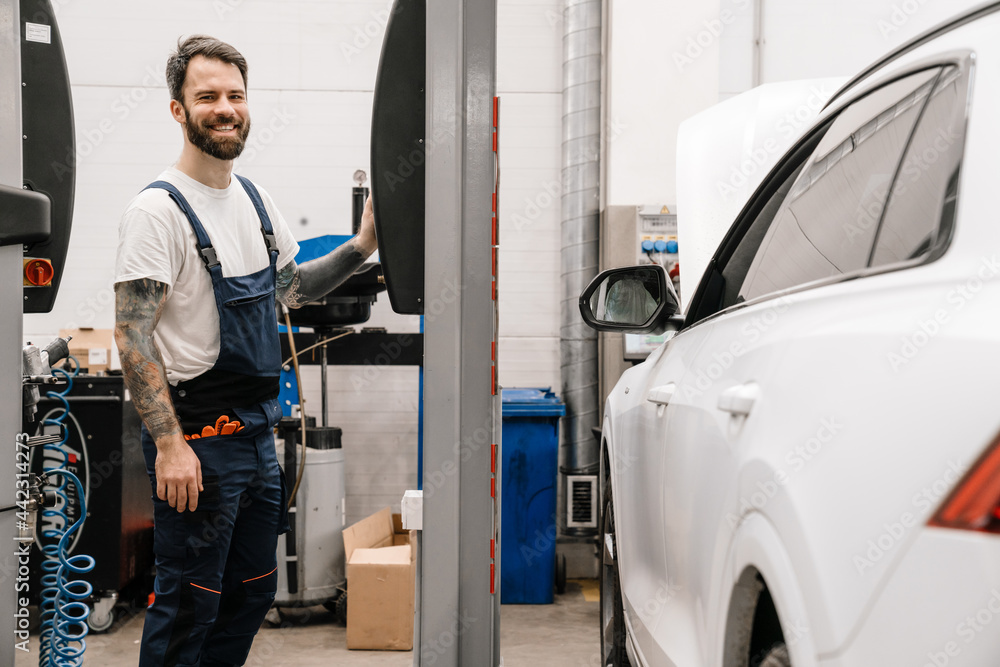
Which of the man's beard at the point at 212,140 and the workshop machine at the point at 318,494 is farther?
the workshop machine at the point at 318,494

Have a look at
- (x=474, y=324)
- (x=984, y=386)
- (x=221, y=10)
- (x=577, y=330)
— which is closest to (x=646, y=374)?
(x=474, y=324)

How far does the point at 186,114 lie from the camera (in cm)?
240

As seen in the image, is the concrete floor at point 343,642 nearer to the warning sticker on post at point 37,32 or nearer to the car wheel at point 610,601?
the car wheel at point 610,601

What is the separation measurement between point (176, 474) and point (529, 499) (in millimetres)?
2456

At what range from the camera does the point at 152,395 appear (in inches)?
84.8

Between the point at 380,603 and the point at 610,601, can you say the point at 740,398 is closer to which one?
the point at 610,601

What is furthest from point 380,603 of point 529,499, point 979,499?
point 979,499

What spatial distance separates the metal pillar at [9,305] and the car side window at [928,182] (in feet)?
5.63

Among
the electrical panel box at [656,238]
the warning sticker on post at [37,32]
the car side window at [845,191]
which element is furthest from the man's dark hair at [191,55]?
the electrical panel box at [656,238]

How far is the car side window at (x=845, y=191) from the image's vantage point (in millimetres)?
1155

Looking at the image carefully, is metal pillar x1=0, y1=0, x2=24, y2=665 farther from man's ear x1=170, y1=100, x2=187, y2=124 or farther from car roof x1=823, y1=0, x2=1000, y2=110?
car roof x1=823, y1=0, x2=1000, y2=110

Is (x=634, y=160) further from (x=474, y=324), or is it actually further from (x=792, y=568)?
(x=792, y=568)

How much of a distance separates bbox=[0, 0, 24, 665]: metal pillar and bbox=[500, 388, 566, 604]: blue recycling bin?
2.75 m

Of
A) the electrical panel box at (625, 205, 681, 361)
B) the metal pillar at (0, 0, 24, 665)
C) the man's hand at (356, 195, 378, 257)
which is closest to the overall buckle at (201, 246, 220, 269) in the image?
the man's hand at (356, 195, 378, 257)
